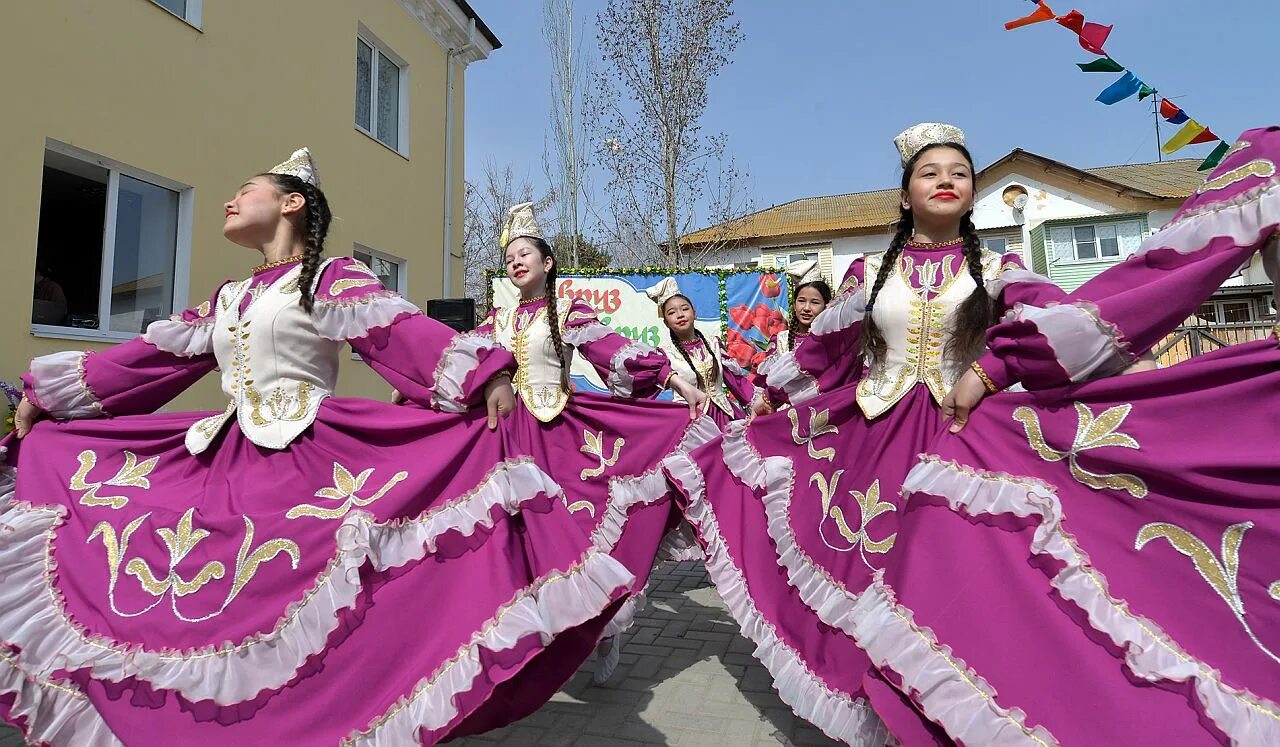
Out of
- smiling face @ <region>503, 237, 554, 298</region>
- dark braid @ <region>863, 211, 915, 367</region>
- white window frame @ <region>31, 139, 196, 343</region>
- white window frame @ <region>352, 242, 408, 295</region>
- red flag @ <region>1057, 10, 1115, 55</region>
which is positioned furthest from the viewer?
white window frame @ <region>352, 242, 408, 295</region>

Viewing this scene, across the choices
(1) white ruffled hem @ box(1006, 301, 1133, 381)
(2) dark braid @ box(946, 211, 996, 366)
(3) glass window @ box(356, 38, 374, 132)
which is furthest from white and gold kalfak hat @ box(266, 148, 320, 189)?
(3) glass window @ box(356, 38, 374, 132)

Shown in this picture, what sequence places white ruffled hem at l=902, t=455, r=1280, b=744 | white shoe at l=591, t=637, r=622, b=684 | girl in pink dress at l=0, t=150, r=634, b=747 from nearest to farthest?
1. white ruffled hem at l=902, t=455, r=1280, b=744
2. girl in pink dress at l=0, t=150, r=634, b=747
3. white shoe at l=591, t=637, r=622, b=684

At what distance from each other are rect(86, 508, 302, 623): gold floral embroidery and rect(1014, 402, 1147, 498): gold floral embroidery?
1881 millimetres

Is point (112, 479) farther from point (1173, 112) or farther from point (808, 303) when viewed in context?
point (1173, 112)

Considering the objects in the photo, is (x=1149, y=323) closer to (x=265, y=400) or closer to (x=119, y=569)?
(x=265, y=400)

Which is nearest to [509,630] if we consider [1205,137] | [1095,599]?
[1095,599]

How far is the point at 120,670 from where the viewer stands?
1694 millimetres

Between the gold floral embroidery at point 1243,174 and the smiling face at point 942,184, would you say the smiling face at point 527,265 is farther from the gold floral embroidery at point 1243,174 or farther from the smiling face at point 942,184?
the gold floral embroidery at point 1243,174

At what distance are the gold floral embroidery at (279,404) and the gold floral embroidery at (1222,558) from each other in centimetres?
220

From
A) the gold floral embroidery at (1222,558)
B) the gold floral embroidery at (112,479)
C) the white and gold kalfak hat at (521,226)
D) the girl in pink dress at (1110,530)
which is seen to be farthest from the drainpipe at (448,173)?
the gold floral embroidery at (1222,558)

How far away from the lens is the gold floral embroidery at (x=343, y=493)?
184 centimetres

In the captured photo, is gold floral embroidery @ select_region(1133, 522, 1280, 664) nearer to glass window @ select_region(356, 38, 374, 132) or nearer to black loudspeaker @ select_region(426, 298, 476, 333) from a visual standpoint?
black loudspeaker @ select_region(426, 298, 476, 333)

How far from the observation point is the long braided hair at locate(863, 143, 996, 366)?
2.15 meters

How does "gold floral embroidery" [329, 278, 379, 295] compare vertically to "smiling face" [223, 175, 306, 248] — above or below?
below
